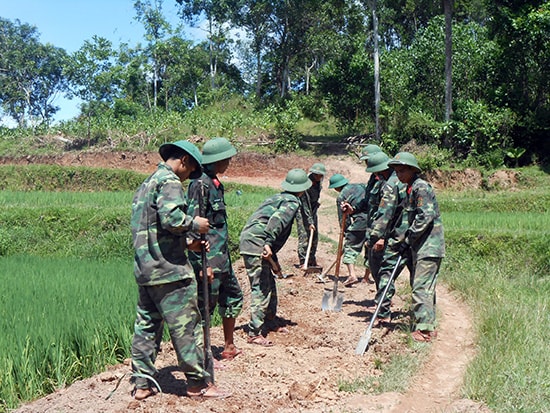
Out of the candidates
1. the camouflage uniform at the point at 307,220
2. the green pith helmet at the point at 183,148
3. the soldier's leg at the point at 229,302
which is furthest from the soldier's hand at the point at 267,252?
the camouflage uniform at the point at 307,220

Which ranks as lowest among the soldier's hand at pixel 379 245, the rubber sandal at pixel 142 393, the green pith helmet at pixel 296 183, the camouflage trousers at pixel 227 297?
the rubber sandal at pixel 142 393

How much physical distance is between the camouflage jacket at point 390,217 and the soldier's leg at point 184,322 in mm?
2839

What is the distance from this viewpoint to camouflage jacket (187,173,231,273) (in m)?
5.27

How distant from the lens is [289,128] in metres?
27.2

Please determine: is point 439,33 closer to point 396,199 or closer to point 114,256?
point 114,256

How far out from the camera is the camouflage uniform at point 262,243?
20.4ft

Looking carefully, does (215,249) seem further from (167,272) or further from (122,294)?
(122,294)

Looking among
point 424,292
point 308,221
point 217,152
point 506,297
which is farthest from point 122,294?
point 506,297

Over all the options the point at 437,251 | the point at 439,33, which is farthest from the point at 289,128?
the point at 437,251

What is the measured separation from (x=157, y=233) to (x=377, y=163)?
141 inches

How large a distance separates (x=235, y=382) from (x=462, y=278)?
4.49 meters

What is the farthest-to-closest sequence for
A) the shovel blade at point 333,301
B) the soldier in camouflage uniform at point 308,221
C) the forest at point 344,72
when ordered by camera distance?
the forest at point 344,72 → the soldier in camouflage uniform at point 308,221 → the shovel blade at point 333,301

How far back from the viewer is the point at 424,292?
6.24 metres

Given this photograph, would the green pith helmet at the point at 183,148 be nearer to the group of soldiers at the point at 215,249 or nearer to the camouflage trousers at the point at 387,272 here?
the group of soldiers at the point at 215,249
